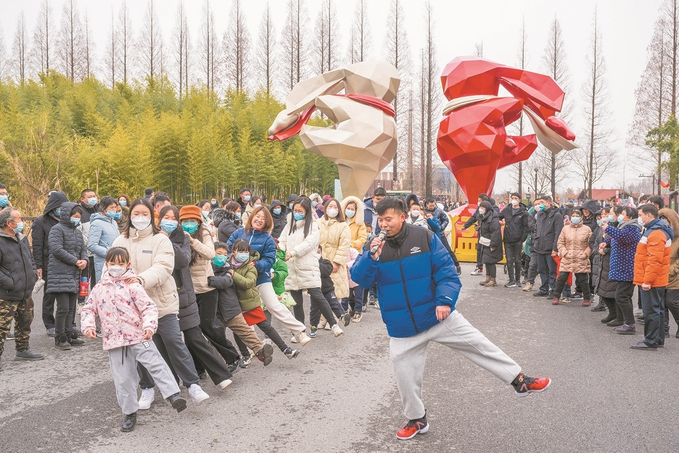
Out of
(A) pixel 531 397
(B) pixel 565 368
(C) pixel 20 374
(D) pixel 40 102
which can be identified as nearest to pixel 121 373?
(C) pixel 20 374

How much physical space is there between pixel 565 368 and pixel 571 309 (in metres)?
3.29

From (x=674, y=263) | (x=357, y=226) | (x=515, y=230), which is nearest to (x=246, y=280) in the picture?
(x=357, y=226)

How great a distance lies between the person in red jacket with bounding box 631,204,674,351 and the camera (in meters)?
5.52

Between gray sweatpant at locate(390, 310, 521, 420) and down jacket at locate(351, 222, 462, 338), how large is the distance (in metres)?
0.07

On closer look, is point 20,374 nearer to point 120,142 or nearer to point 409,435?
point 409,435

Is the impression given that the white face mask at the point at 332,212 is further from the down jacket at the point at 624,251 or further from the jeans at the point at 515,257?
the jeans at the point at 515,257

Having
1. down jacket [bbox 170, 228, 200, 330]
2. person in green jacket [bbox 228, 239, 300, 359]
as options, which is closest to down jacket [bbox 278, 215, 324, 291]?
person in green jacket [bbox 228, 239, 300, 359]

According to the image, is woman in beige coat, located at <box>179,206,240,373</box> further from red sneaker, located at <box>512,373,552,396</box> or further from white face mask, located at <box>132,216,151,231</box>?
red sneaker, located at <box>512,373,552,396</box>

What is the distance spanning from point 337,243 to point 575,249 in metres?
3.69

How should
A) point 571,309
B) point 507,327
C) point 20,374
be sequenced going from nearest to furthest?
point 20,374 → point 507,327 → point 571,309

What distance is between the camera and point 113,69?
31.0m

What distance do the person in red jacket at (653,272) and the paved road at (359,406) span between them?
22 centimetres

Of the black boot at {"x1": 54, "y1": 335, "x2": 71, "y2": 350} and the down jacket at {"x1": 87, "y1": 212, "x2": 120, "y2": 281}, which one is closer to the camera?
the black boot at {"x1": 54, "y1": 335, "x2": 71, "y2": 350}

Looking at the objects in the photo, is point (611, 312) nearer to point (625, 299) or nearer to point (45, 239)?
point (625, 299)
